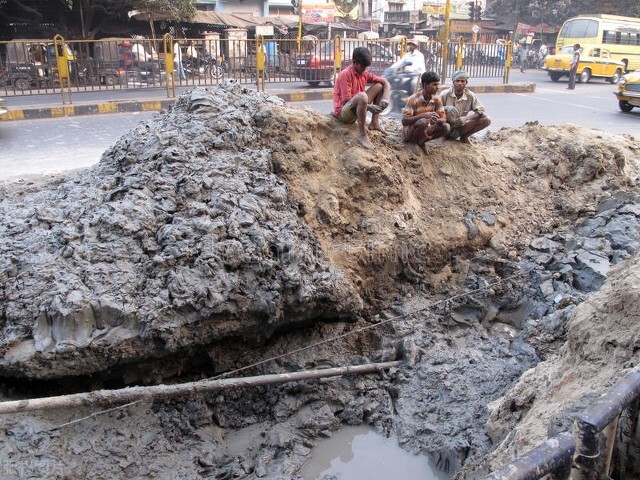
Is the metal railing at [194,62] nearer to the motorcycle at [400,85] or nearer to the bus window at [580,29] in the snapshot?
the motorcycle at [400,85]

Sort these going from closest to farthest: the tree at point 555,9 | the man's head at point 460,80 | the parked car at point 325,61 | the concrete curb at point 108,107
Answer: the man's head at point 460,80 → the concrete curb at point 108,107 → the parked car at point 325,61 → the tree at point 555,9

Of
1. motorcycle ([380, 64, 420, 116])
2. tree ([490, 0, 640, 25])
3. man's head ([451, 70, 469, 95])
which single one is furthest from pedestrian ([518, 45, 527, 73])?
man's head ([451, 70, 469, 95])

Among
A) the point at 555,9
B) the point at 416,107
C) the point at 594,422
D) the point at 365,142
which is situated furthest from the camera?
the point at 555,9

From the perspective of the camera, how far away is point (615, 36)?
21.6 metres

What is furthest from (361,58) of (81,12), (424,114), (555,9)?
(555,9)

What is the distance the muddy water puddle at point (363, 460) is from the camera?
3619mm

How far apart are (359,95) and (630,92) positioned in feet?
35.4

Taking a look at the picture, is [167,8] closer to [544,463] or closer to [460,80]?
[460,80]

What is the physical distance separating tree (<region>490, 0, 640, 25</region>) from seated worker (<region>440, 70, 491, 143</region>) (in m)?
31.5

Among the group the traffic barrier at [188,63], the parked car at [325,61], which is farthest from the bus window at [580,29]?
the parked car at [325,61]

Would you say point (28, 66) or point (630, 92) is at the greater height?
point (28, 66)

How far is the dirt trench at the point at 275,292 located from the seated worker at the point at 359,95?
18 centimetres

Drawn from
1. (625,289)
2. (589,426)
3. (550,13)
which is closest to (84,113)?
(625,289)

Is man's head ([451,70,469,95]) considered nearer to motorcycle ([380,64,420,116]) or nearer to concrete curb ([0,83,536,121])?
motorcycle ([380,64,420,116])
